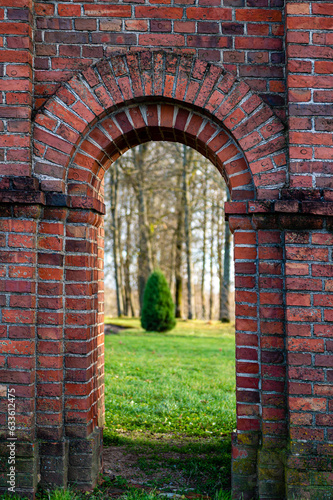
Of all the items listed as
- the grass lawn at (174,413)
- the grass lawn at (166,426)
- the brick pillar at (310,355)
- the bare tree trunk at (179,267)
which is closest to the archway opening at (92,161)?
the brick pillar at (310,355)

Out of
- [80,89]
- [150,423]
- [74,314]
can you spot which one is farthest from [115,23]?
[150,423]

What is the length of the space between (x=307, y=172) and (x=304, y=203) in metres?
0.24

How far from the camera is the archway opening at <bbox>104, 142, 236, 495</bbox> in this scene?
3.54 metres

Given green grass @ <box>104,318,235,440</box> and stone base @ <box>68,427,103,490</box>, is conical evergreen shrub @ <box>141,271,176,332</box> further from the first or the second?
stone base @ <box>68,427,103,490</box>

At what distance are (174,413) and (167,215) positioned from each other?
14.7 meters

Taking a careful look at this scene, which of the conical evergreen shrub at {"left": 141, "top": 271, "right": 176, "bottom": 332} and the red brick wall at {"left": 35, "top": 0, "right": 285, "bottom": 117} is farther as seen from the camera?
the conical evergreen shrub at {"left": 141, "top": 271, "right": 176, "bottom": 332}

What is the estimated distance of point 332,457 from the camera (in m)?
2.66

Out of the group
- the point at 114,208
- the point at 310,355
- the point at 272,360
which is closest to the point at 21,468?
the point at 272,360

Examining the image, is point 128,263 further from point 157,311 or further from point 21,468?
point 21,468

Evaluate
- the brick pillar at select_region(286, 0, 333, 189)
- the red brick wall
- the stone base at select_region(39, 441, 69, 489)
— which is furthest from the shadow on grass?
the red brick wall

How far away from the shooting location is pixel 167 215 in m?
19.1

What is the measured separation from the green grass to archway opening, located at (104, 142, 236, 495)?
0.01m

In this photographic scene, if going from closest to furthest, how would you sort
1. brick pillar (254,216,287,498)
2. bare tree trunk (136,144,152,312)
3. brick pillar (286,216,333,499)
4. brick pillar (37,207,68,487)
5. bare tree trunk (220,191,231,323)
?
brick pillar (286,216,333,499) < brick pillar (254,216,287,498) < brick pillar (37,207,68,487) < bare tree trunk (220,191,231,323) < bare tree trunk (136,144,152,312)

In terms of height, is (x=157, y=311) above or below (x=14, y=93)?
below
